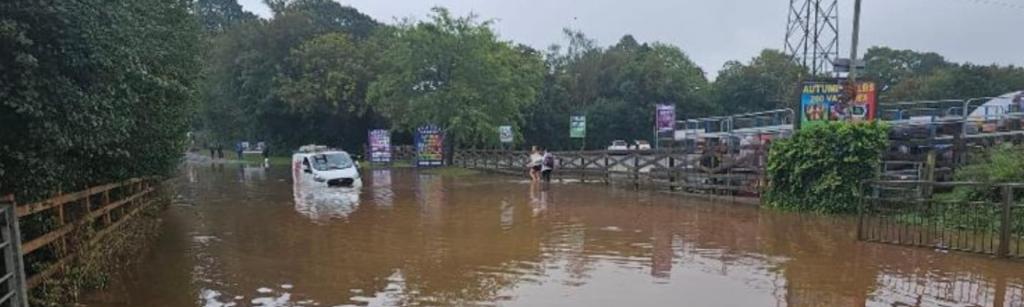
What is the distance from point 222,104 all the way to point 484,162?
1077 inches

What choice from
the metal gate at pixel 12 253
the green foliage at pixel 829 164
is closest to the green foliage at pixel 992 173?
the green foliage at pixel 829 164

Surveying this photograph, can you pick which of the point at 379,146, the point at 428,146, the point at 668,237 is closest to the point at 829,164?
the point at 668,237

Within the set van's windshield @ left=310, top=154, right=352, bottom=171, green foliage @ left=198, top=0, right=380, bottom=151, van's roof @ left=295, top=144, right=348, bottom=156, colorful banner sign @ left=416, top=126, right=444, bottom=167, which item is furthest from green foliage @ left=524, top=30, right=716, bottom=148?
van's windshield @ left=310, top=154, right=352, bottom=171

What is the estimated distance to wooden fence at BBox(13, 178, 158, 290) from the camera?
747 cm

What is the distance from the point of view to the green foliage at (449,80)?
136 feet

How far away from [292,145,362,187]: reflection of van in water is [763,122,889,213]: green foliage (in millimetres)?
13520

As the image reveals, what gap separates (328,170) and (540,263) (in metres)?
16.8

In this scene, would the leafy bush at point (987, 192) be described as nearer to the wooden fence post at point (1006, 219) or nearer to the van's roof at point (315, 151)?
the wooden fence post at point (1006, 219)

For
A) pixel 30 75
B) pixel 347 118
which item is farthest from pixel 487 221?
pixel 347 118

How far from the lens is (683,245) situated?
40.0 feet

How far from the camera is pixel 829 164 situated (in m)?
16.6

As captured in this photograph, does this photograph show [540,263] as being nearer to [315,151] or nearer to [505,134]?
[315,151]

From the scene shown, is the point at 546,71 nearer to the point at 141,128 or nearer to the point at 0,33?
the point at 141,128

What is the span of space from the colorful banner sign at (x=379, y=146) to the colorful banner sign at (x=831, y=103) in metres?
29.3
